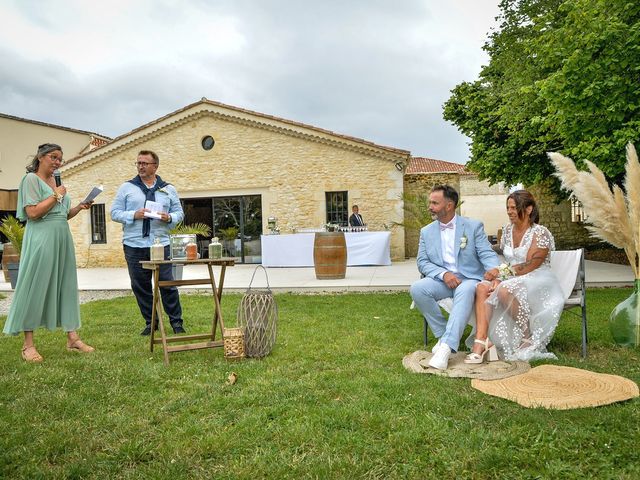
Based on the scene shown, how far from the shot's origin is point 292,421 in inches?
113

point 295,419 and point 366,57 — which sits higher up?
point 366,57

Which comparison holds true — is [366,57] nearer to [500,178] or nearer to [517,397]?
[500,178]

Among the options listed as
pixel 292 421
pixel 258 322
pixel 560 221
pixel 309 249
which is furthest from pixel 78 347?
pixel 560 221

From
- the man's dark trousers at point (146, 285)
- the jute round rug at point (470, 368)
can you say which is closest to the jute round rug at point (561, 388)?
the jute round rug at point (470, 368)

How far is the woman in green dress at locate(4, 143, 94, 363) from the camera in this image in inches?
177

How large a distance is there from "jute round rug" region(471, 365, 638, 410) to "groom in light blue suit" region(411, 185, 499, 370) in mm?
868

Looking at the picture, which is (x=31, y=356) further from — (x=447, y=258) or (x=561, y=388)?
(x=561, y=388)

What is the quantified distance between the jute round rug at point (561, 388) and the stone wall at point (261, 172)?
12.6 m

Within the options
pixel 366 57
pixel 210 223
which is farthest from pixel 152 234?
pixel 210 223

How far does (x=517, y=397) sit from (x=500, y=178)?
42.6 feet

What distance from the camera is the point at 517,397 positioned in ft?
10.5

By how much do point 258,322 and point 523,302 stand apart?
2.20 metres

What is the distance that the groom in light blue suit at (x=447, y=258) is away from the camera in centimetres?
446

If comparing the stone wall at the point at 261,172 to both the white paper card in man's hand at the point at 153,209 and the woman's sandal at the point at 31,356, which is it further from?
the woman's sandal at the point at 31,356
